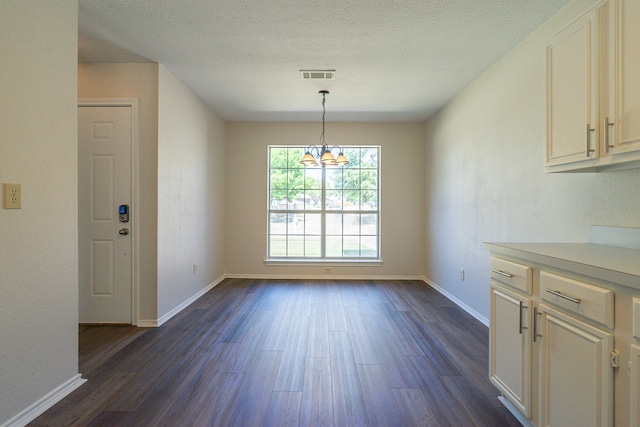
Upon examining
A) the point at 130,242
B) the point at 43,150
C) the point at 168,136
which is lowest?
the point at 130,242

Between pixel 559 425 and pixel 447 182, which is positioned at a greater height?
pixel 447 182

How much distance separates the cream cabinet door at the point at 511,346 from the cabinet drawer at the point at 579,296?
0.17 meters

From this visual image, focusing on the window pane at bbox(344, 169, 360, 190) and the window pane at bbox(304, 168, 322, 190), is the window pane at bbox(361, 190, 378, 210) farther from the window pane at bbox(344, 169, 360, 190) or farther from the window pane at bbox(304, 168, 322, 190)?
the window pane at bbox(304, 168, 322, 190)

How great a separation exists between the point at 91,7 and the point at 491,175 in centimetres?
374

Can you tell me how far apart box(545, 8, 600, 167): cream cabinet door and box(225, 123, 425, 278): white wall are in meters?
3.32

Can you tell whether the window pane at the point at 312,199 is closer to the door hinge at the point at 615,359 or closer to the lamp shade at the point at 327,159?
the lamp shade at the point at 327,159

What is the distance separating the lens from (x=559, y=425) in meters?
1.37

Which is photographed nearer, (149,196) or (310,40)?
(310,40)

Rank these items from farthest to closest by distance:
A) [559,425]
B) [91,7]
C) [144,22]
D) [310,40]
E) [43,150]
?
[310,40] < [144,22] < [91,7] < [43,150] < [559,425]

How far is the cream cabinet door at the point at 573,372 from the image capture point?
1155 millimetres

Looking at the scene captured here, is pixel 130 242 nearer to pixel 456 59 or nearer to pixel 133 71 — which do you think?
pixel 133 71

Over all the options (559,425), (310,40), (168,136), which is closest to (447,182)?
(310,40)

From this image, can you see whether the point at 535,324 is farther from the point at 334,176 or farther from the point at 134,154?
the point at 334,176

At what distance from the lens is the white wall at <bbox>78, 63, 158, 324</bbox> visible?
10.2 feet
